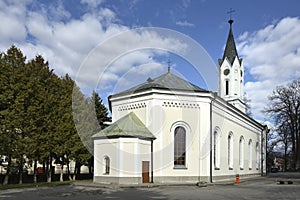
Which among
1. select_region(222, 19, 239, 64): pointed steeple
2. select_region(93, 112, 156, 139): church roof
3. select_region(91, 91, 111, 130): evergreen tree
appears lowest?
select_region(93, 112, 156, 139): church roof

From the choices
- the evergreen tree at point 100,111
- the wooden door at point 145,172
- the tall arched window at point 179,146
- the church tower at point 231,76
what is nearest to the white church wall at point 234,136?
the tall arched window at point 179,146

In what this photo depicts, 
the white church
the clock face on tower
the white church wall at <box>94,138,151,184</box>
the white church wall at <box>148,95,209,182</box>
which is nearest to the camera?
the white church wall at <box>94,138,151,184</box>

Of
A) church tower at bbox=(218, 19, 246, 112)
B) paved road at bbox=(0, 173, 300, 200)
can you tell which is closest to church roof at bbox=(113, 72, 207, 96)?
paved road at bbox=(0, 173, 300, 200)

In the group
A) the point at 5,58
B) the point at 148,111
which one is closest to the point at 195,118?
the point at 148,111

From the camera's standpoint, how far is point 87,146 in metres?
31.3

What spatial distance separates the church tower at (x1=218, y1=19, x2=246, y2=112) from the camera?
42812 millimetres

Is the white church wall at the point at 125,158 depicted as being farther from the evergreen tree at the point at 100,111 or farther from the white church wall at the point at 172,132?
the evergreen tree at the point at 100,111

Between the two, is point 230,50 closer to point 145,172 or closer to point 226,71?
point 226,71

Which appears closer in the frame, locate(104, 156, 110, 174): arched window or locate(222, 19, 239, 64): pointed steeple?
locate(104, 156, 110, 174): arched window

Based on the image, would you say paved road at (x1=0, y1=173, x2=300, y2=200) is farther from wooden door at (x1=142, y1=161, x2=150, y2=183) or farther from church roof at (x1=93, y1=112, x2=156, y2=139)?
church roof at (x1=93, y1=112, x2=156, y2=139)

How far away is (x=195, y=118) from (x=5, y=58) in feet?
56.6

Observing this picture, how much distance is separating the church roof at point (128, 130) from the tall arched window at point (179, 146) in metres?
2.31

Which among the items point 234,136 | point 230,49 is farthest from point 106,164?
point 230,49

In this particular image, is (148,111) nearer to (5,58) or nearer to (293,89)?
(5,58)
